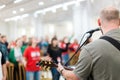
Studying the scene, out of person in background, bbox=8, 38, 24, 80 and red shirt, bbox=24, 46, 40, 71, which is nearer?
red shirt, bbox=24, 46, 40, 71

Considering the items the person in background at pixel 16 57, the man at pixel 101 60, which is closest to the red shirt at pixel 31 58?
the person in background at pixel 16 57

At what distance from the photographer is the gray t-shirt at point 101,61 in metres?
2.02

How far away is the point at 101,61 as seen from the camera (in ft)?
6.64

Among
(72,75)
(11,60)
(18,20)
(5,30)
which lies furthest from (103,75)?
(5,30)

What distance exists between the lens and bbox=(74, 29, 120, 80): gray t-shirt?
2.02 meters

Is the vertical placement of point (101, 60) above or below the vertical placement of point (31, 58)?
above

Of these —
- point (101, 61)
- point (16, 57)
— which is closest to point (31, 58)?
point (16, 57)

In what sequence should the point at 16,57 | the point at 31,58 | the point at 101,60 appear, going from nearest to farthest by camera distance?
the point at 101,60
the point at 31,58
the point at 16,57

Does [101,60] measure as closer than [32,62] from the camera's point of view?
Yes

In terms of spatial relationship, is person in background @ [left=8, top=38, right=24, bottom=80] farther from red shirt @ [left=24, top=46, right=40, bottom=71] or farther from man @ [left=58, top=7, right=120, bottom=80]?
man @ [left=58, top=7, right=120, bottom=80]

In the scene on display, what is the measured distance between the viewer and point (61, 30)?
23391 millimetres

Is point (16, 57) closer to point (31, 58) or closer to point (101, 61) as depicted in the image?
point (31, 58)

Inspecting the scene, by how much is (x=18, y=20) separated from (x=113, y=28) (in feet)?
87.0

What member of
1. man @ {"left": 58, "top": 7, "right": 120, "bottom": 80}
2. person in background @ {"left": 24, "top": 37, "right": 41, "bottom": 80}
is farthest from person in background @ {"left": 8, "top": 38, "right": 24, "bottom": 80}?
man @ {"left": 58, "top": 7, "right": 120, "bottom": 80}
